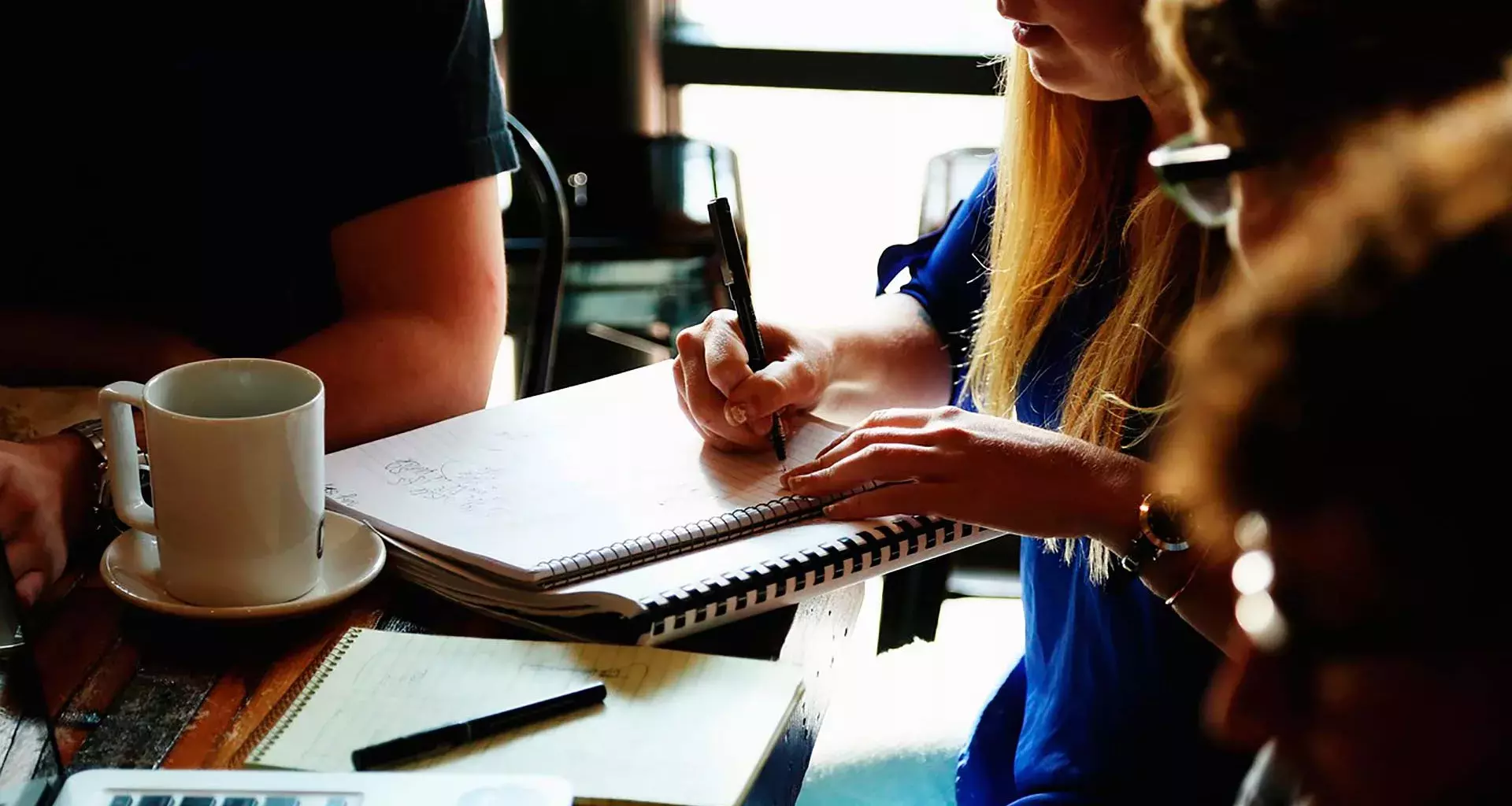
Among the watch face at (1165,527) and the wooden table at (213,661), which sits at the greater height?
the watch face at (1165,527)

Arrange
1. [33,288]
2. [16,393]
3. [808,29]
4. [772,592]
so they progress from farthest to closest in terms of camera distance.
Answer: [808,29] < [33,288] < [16,393] < [772,592]

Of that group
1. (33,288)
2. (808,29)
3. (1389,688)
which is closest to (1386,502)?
(1389,688)

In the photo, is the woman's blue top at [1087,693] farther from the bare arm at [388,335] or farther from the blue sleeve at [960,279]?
the bare arm at [388,335]

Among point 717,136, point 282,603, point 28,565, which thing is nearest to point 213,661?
point 282,603

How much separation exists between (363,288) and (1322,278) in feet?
3.10

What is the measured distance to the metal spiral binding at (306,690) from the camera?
0.64 meters

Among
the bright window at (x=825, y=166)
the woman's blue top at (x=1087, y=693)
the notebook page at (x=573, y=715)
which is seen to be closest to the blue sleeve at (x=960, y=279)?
the woman's blue top at (x=1087, y=693)

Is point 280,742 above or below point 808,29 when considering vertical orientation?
below

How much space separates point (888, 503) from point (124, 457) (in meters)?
0.46

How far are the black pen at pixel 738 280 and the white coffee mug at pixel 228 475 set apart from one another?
0.35m

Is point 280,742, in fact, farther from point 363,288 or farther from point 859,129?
point 859,129

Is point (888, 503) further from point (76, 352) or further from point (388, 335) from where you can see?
point (76, 352)

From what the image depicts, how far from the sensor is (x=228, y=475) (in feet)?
2.35

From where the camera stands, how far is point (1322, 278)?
29 centimetres
